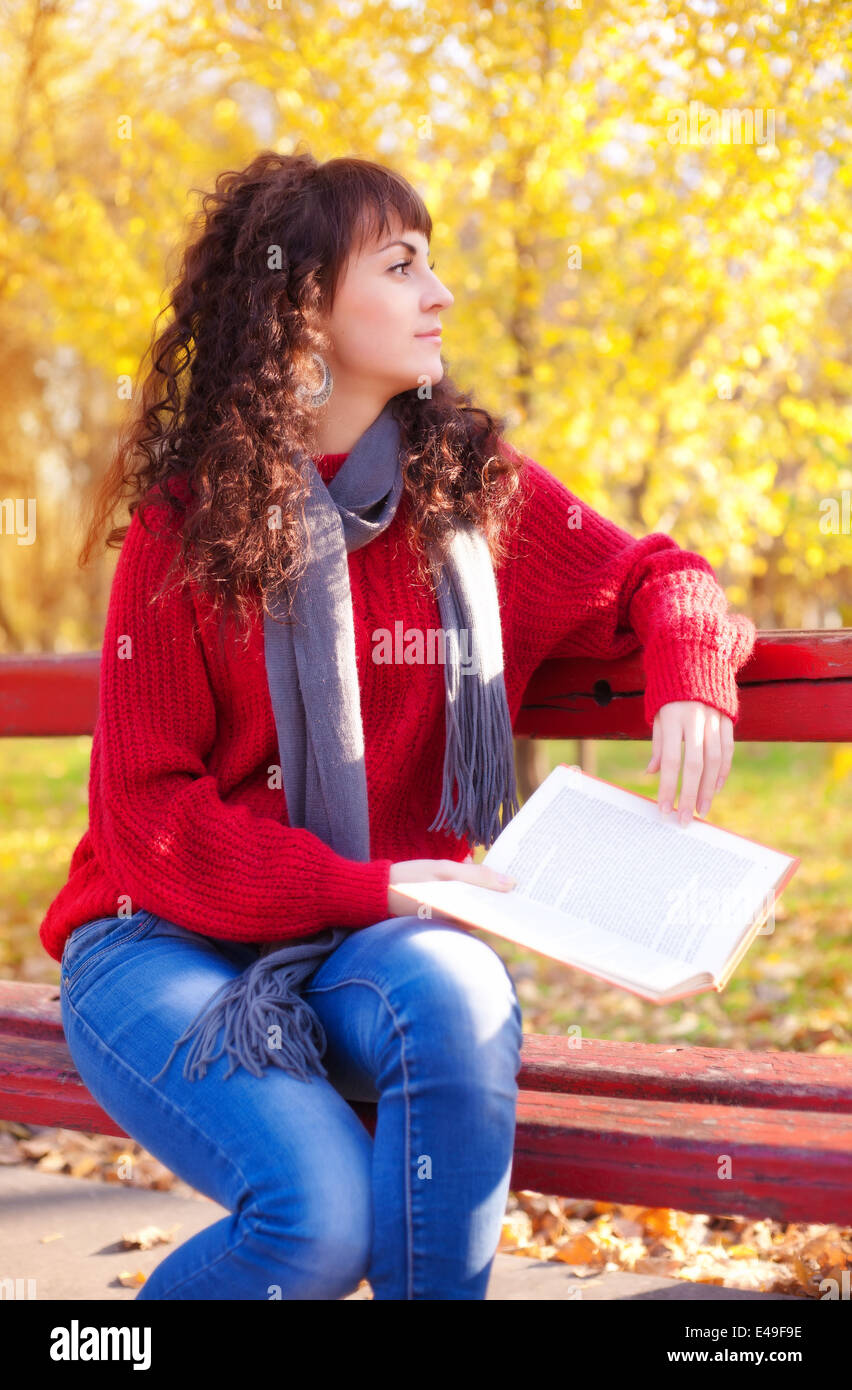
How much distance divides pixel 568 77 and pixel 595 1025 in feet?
10.9

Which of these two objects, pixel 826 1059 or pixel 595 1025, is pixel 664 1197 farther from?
pixel 595 1025

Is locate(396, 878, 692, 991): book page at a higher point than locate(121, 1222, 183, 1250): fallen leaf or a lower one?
higher

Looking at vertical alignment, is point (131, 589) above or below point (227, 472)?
below

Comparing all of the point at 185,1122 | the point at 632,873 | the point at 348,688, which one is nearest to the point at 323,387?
the point at 348,688

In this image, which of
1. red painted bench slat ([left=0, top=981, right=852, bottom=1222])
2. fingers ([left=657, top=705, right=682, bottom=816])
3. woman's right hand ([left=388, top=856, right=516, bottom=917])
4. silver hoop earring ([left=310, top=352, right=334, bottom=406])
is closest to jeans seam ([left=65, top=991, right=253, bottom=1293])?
red painted bench slat ([left=0, top=981, right=852, bottom=1222])

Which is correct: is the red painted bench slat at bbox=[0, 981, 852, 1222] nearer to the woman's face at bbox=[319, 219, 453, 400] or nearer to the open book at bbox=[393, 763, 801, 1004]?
the open book at bbox=[393, 763, 801, 1004]

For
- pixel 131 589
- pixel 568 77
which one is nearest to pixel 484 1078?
pixel 131 589

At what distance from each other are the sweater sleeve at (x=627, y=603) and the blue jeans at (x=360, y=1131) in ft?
1.83

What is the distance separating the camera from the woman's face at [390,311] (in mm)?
2086

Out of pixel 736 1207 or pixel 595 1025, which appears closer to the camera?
pixel 736 1207

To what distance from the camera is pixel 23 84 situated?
5.89 metres

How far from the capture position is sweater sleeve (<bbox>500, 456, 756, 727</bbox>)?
76.8 inches

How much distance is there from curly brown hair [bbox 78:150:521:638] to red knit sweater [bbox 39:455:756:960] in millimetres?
74

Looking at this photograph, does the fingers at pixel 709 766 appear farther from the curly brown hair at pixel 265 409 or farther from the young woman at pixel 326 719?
the curly brown hair at pixel 265 409
